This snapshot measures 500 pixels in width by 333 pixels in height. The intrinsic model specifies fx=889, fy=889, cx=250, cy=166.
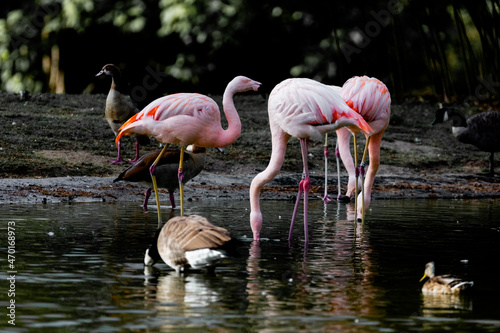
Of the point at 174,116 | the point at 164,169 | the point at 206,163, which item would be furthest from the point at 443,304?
the point at 206,163

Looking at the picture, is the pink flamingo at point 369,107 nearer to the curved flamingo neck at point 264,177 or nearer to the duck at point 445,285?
the curved flamingo neck at point 264,177

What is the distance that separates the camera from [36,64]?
76.4ft

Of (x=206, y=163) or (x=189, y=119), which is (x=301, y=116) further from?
(x=206, y=163)

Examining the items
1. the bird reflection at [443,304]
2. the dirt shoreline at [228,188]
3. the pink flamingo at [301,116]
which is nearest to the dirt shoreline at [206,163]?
the dirt shoreline at [228,188]

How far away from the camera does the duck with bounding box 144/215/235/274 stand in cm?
554

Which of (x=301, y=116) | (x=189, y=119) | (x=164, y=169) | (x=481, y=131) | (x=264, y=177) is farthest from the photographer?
(x=481, y=131)

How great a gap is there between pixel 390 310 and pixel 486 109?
14.4 metres

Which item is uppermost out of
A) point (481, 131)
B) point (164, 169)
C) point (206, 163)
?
point (481, 131)

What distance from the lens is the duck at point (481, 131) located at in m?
14.2

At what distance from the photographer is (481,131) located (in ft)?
47.2

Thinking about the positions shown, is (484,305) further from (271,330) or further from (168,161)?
(168,161)

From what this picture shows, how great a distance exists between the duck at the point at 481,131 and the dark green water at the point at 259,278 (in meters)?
5.33

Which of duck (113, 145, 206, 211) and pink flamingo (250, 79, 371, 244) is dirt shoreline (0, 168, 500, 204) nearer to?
duck (113, 145, 206, 211)

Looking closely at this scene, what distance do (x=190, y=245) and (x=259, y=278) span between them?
0.49m
